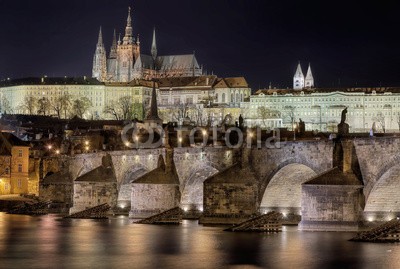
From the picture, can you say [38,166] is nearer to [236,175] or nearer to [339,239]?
[236,175]

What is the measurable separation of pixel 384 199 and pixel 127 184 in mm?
26278

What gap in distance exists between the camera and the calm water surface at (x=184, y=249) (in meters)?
32.3

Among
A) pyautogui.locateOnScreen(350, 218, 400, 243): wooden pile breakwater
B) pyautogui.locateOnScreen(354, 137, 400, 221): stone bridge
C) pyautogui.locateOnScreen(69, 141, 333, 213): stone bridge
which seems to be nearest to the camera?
pyautogui.locateOnScreen(350, 218, 400, 243): wooden pile breakwater

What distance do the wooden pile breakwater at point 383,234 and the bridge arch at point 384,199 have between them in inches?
66.8

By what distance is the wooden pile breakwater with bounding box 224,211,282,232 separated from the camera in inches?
1710

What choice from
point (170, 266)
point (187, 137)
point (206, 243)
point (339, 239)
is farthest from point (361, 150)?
point (187, 137)

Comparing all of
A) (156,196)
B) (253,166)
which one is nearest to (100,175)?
Result: (156,196)

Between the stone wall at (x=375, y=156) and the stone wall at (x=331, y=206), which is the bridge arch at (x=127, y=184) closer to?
the stone wall at (x=331, y=206)

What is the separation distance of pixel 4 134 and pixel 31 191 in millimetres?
6874

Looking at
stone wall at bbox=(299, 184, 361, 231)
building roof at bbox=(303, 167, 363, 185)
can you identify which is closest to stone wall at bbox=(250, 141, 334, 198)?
building roof at bbox=(303, 167, 363, 185)

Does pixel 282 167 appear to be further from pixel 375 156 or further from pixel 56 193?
pixel 56 193

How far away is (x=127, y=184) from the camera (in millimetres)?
61969

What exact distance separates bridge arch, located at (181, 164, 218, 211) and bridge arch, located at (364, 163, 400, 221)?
53.3 feet

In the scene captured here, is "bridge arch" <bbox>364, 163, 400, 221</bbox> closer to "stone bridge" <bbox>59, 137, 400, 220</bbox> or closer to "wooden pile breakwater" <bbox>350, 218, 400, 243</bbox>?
"stone bridge" <bbox>59, 137, 400, 220</bbox>
